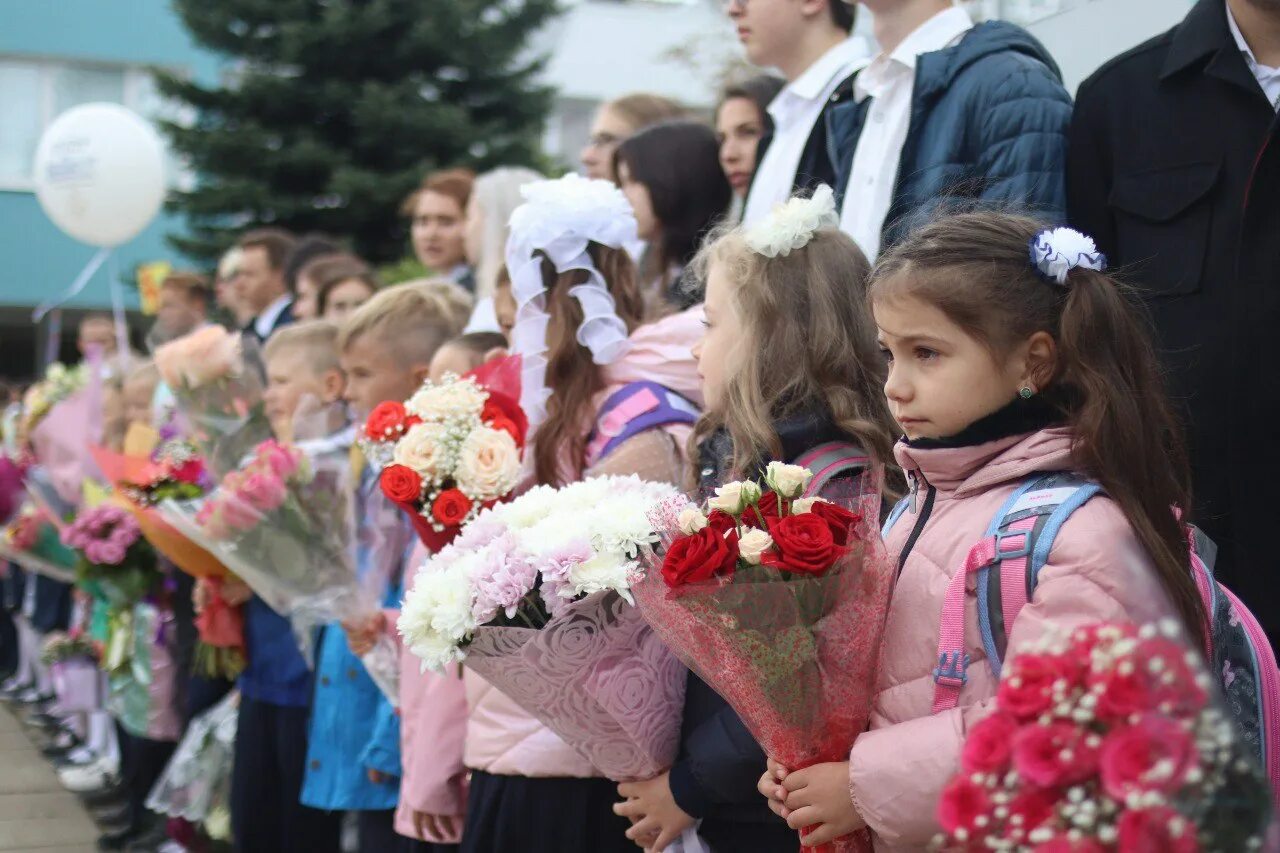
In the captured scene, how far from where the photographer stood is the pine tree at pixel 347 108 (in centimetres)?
1670

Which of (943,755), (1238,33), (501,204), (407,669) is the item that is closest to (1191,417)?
(1238,33)

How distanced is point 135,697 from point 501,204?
2.68 m

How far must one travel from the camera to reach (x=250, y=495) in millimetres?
4617

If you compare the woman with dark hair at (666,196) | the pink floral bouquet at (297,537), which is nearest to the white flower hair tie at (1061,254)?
the woman with dark hair at (666,196)

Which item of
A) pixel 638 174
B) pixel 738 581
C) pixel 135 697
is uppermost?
pixel 638 174

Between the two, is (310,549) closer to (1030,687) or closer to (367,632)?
(367,632)

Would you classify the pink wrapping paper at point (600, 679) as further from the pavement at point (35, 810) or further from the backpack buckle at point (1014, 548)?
the pavement at point (35, 810)

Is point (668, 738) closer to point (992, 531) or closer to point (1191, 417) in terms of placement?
point (992, 531)

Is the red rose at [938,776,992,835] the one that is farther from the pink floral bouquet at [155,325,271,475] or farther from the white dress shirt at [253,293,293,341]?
the white dress shirt at [253,293,293,341]

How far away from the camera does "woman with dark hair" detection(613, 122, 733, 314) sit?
4879 millimetres

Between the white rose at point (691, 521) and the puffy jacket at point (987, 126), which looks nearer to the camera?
the white rose at point (691, 521)

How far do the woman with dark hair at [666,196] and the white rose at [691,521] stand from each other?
2454 millimetres

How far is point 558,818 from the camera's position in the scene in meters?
3.43

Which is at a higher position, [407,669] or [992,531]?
[992,531]
